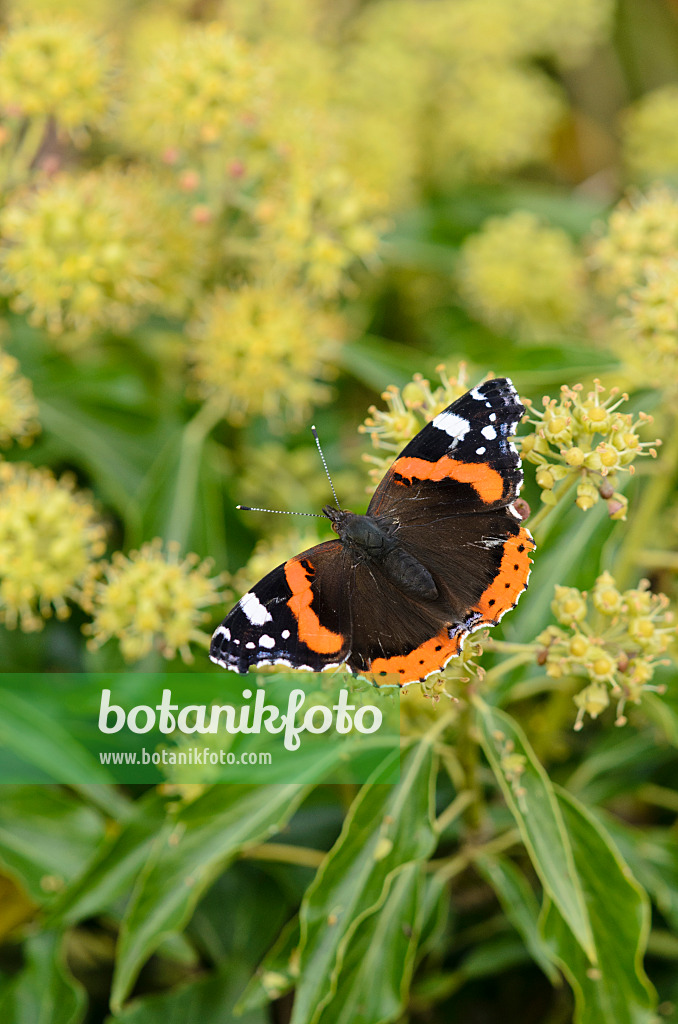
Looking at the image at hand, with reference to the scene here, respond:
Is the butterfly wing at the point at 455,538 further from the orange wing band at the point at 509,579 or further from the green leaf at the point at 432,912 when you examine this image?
the green leaf at the point at 432,912

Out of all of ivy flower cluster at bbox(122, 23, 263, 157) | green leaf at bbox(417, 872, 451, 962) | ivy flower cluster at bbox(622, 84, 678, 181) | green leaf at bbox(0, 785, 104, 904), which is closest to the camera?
green leaf at bbox(417, 872, 451, 962)

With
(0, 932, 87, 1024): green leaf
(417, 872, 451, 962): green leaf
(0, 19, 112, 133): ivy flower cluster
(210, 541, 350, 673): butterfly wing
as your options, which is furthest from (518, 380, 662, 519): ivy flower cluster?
(0, 19, 112, 133): ivy flower cluster

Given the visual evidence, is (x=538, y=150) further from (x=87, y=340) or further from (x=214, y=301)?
(x=87, y=340)

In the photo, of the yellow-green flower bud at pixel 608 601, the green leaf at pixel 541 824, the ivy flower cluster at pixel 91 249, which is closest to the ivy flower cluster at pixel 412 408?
the yellow-green flower bud at pixel 608 601

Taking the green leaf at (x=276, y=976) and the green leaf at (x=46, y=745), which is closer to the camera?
the green leaf at (x=276, y=976)

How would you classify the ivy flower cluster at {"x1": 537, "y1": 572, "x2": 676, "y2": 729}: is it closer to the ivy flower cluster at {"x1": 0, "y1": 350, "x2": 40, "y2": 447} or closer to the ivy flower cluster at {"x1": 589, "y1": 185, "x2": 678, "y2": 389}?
the ivy flower cluster at {"x1": 589, "y1": 185, "x2": 678, "y2": 389}

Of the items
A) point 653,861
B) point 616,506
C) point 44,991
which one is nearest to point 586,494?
point 616,506
